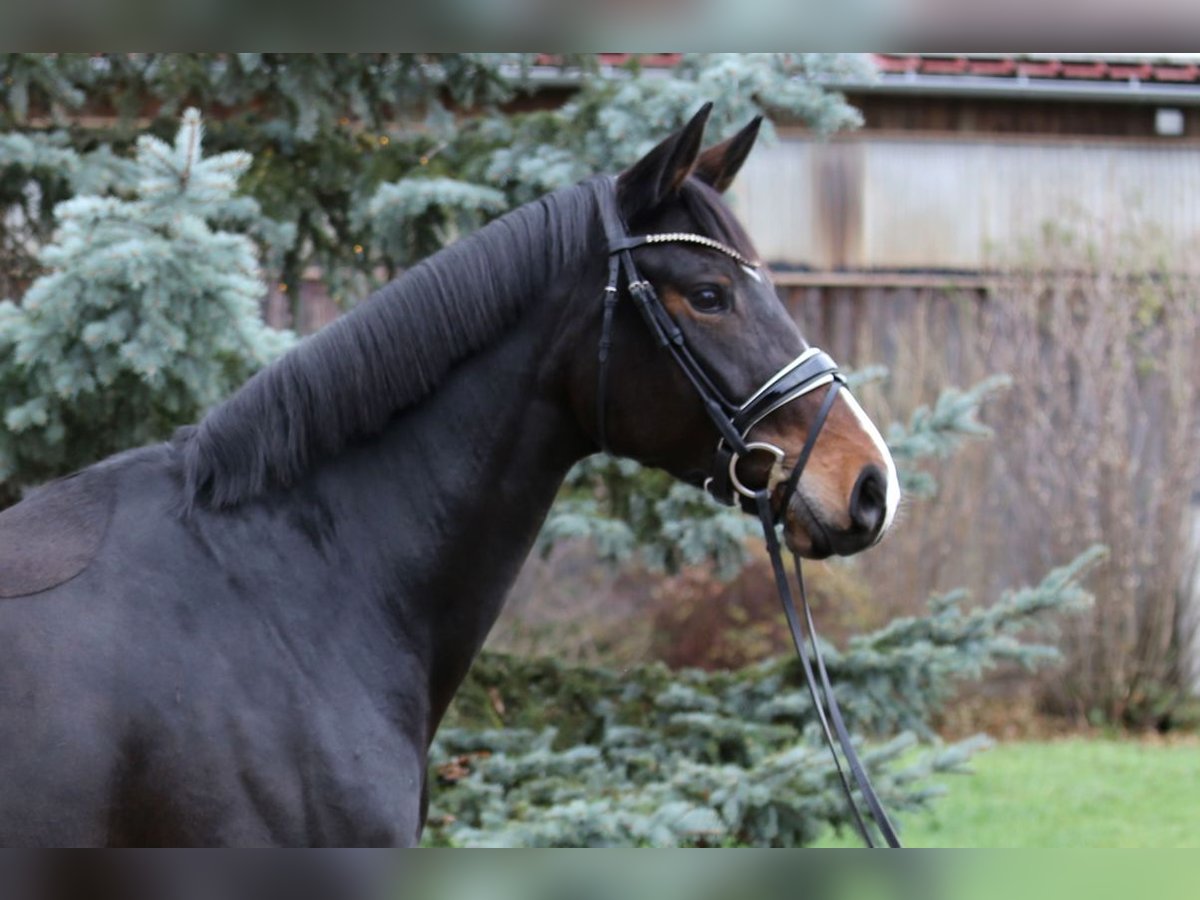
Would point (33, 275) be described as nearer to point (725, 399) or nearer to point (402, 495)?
point (402, 495)

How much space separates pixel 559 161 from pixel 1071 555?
6.46 meters

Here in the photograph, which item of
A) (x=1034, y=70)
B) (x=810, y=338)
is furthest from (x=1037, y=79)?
(x=810, y=338)

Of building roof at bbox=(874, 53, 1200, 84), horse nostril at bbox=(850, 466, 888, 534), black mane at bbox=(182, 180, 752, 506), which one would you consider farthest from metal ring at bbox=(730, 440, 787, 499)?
building roof at bbox=(874, 53, 1200, 84)

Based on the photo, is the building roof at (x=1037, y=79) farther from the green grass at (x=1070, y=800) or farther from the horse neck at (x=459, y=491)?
the horse neck at (x=459, y=491)

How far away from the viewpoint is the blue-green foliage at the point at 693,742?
454 cm

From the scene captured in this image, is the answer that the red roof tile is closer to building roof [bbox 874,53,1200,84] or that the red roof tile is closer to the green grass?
building roof [bbox 874,53,1200,84]

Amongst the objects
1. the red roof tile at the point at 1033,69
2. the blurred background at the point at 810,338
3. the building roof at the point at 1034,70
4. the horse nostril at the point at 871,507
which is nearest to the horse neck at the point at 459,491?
the horse nostril at the point at 871,507

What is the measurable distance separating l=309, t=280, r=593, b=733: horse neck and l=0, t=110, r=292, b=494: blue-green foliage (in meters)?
1.48

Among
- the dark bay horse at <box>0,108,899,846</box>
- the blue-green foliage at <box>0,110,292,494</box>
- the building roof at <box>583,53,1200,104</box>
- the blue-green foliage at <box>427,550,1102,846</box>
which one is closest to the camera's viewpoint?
the dark bay horse at <box>0,108,899,846</box>

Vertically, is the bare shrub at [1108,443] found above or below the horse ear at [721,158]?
below

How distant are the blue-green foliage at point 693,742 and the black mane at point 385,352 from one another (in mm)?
2304

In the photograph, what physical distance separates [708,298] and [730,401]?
23 cm

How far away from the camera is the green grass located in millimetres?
6562

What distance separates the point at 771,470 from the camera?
249 centimetres
